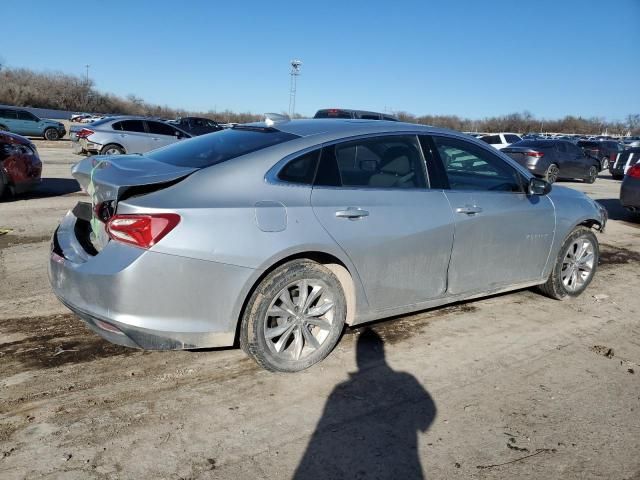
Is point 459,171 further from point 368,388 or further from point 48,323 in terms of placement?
point 48,323

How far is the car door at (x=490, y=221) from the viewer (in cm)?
411

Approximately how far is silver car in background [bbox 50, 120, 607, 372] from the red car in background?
5.89m

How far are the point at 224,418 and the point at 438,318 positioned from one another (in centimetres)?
227

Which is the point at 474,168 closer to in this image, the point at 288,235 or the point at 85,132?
the point at 288,235

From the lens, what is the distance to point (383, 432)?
9.37 feet

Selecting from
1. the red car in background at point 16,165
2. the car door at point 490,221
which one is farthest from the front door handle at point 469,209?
the red car in background at point 16,165

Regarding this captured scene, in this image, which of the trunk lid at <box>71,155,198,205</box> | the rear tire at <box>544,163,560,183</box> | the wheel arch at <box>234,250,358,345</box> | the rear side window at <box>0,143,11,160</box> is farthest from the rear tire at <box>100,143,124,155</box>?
the rear tire at <box>544,163,560,183</box>

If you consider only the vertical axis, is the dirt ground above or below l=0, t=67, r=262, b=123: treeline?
below

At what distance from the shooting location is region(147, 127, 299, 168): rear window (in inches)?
136

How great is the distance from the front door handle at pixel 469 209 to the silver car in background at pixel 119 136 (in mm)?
12395

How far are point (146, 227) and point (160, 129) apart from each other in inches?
588

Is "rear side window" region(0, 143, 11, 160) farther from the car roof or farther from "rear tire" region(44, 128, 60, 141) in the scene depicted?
"rear tire" region(44, 128, 60, 141)

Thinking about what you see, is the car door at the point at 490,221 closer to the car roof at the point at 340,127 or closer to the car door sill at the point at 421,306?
the car door sill at the point at 421,306

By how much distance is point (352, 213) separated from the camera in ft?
11.4
